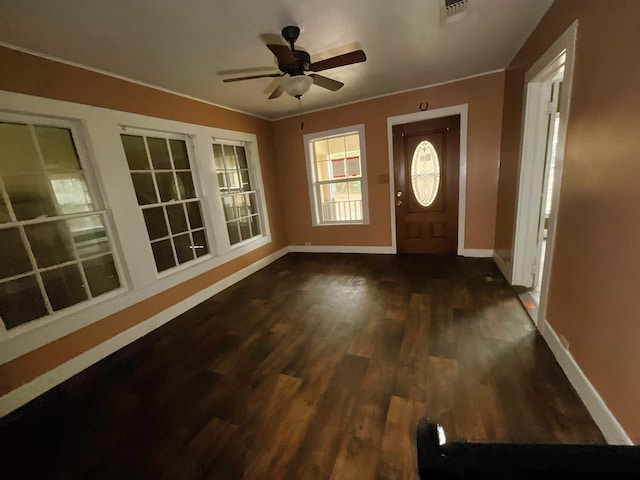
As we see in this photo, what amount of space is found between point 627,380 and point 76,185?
151 inches

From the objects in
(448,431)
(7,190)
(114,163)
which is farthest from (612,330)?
(7,190)

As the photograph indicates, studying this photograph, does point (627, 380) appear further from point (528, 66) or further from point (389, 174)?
point (389, 174)

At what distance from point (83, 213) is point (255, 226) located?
239cm

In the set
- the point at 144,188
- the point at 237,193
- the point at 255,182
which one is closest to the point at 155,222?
the point at 144,188

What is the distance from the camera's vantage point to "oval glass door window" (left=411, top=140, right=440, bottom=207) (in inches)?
151

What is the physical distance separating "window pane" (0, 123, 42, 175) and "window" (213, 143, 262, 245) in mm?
1814

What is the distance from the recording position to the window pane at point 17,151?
6.16 feet

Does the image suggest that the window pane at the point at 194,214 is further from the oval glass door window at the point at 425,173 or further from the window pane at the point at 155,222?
the oval glass door window at the point at 425,173

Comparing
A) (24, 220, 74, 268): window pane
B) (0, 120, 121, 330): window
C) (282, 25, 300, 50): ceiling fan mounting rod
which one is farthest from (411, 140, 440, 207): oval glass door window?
(24, 220, 74, 268): window pane

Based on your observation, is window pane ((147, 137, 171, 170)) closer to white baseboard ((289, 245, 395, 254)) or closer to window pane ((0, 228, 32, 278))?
window pane ((0, 228, 32, 278))

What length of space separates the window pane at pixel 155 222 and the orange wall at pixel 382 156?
238cm

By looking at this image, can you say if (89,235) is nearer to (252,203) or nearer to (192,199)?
(192,199)

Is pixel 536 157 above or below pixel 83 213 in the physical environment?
above

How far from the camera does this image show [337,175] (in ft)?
15.3
